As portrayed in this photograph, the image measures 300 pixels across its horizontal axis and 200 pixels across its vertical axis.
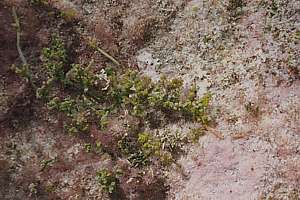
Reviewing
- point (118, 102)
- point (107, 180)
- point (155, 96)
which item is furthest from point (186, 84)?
point (107, 180)

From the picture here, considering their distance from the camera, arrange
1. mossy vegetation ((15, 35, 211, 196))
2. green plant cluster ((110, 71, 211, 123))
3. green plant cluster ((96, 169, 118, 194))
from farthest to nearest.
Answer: green plant cluster ((110, 71, 211, 123))
mossy vegetation ((15, 35, 211, 196))
green plant cluster ((96, 169, 118, 194))

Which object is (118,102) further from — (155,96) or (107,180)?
(107,180)

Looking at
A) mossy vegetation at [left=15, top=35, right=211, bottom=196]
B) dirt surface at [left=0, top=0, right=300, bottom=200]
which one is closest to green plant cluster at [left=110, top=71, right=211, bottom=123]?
mossy vegetation at [left=15, top=35, right=211, bottom=196]

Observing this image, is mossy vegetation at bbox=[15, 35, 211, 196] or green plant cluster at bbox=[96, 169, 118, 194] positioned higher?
mossy vegetation at bbox=[15, 35, 211, 196]

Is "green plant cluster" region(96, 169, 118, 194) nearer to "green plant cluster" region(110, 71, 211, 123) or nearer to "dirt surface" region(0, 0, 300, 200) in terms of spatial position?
"dirt surface" region(0, 0, 300, 200)

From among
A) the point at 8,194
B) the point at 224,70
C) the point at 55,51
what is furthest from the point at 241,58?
the point at 8,194

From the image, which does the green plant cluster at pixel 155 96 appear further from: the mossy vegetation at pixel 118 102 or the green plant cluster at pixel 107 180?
the green plant cluster at pixel 107 180

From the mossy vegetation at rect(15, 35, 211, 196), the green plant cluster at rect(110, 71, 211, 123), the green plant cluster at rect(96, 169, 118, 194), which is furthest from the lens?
the green plant cluster at rect(110, 71, 211, 123)

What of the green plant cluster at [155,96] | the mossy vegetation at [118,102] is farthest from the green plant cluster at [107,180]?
the green plant cluster at [155,96]
